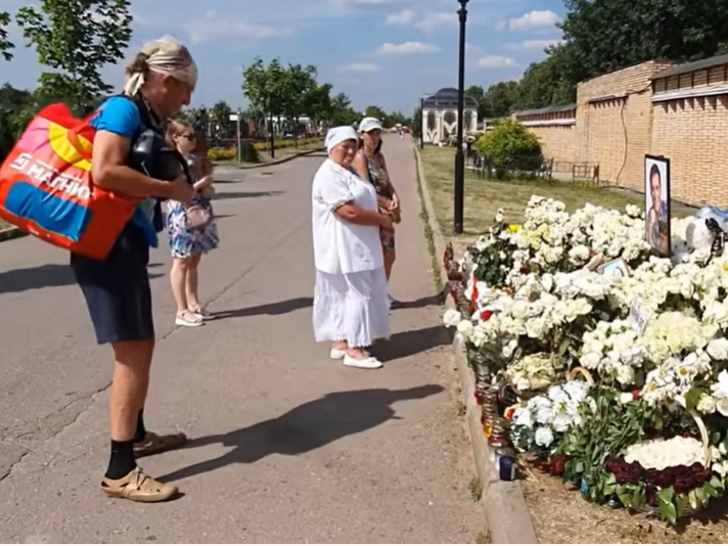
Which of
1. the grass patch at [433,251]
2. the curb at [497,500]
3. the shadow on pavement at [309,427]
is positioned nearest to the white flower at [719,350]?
the curb at [497,500]

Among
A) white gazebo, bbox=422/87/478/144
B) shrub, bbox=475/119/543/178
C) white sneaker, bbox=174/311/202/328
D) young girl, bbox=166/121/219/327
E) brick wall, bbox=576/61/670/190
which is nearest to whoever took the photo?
young girl, bbox=166/121/219/327

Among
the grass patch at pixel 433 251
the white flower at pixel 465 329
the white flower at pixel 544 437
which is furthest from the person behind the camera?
the grass patch at pixel 433 251

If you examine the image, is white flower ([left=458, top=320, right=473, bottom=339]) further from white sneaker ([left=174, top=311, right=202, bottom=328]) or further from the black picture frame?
white sneaker ([left=174, top=311, right=202, bottom=328])

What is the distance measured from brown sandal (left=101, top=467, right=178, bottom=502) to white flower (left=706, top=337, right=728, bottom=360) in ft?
8.12

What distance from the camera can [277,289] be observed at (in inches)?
327

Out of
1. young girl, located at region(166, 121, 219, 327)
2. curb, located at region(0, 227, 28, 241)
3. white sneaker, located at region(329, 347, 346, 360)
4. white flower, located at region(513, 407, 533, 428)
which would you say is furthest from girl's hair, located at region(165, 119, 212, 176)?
curb, located at region(0, 227, 28, 241)

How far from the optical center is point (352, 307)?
17.7 feet

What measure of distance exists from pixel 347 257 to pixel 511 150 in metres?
22.5

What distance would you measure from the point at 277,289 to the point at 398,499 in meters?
4.91

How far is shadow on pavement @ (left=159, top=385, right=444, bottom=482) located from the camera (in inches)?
160

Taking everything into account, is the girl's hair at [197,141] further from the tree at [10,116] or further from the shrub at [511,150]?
the shrub at [511,150]

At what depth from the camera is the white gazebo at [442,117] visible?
76938 mm

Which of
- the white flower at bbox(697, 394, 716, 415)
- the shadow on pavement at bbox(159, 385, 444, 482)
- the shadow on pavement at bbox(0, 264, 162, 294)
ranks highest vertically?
the white flower at bbox(697, 394, 716, 415)

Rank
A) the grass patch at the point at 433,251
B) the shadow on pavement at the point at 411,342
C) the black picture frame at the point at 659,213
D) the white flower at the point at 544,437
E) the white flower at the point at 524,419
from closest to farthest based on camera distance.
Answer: the white flower at the point at 544,437 → the white flower at the point at 524,419 → the black picture frame at the point at 659,213 → the shadow on pavement at the point at 411,342 → the grass patch at the point at 433,251
